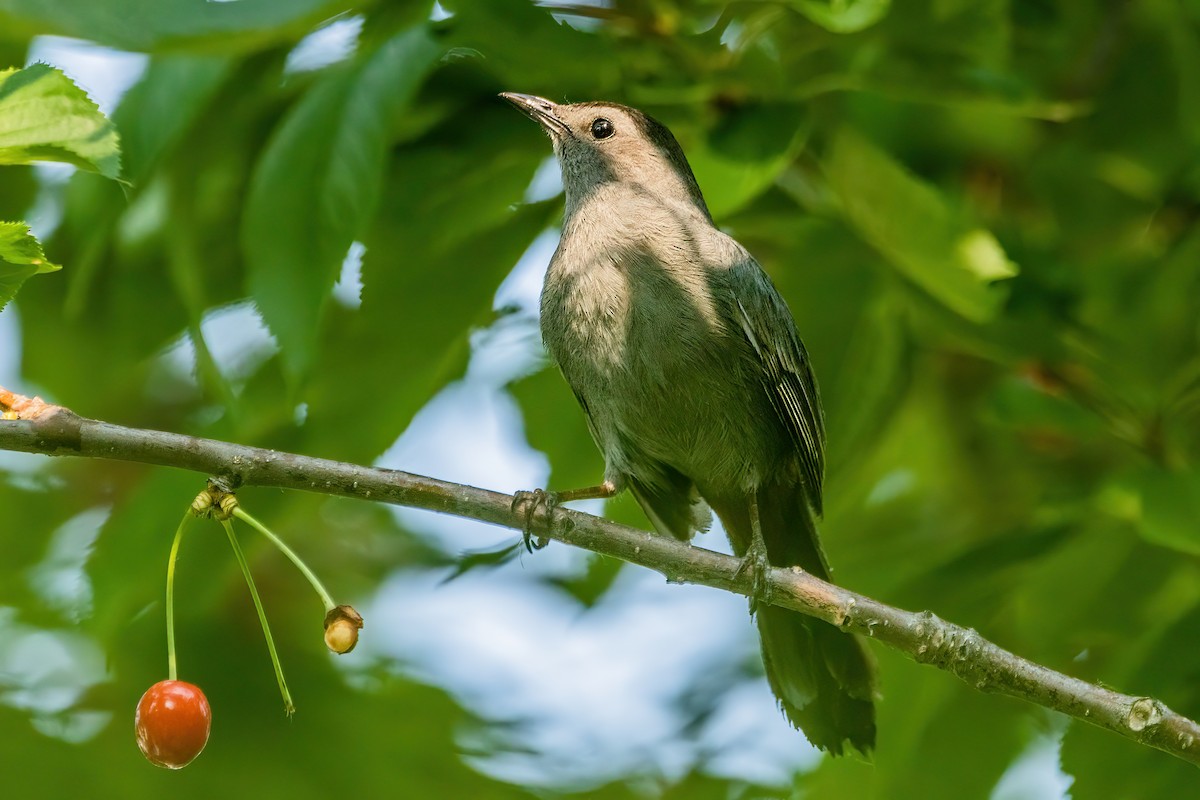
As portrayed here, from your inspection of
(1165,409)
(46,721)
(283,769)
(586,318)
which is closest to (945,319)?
A: (1165,409)

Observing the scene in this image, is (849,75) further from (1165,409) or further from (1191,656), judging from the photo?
(1191,656)

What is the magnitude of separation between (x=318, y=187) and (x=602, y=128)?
165 centimetres

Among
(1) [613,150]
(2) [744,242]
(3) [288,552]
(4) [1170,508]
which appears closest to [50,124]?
(3) [288,552]

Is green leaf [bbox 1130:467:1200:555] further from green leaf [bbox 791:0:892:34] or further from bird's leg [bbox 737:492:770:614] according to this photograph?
green leaf [bbox 791:0:892:34]

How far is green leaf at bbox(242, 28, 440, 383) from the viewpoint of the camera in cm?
343

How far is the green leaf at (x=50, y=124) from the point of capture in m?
2.55

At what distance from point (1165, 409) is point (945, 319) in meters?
0.70

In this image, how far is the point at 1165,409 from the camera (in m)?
3.85

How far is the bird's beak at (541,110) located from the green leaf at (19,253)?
6.38 ft

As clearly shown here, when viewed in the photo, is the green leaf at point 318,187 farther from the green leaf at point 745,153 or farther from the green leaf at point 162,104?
the green leaf at point 745,153

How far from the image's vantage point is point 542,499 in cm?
351

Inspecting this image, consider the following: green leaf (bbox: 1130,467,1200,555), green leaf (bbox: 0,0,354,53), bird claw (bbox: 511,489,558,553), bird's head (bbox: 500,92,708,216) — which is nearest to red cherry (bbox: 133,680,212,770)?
bird claw (bbox: 511,489,558,553)

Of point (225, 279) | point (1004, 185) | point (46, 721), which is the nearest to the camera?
point (225, 279)

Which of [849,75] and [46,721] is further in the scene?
[46,721]
